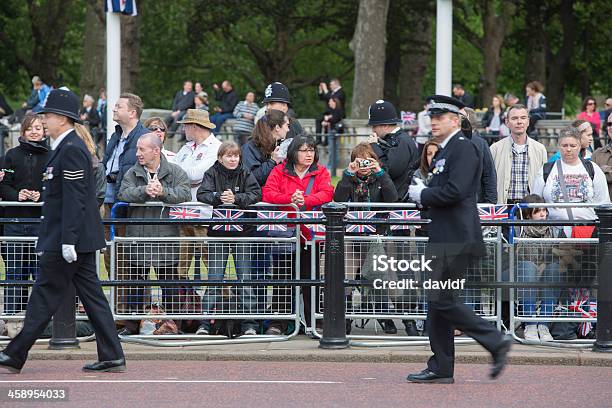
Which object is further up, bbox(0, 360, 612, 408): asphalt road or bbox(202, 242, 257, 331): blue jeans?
bbox(202, 242, 257, 331): blue jeans

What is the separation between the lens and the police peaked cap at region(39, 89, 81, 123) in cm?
1046

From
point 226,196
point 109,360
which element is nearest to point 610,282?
point 226,196

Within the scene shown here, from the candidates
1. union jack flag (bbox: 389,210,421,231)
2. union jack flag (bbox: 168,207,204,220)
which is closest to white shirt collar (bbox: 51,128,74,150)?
union jack flag (bbox: 168,207,204,220)

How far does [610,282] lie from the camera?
445 inches

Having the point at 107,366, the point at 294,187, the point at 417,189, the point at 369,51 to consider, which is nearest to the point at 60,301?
the point at 107,366

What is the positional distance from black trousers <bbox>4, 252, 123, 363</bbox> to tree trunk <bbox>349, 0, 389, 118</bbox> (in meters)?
22.7

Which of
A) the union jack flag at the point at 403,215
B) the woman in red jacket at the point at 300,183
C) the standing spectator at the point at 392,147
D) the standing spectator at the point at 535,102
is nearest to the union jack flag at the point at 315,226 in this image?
the woman in red jacket at the point at 300,183

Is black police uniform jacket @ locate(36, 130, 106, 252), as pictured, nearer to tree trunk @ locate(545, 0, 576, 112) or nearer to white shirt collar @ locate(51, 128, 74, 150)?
white shirt collar @ locate(51, 128, 74, 150)

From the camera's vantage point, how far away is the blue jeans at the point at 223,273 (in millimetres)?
11773

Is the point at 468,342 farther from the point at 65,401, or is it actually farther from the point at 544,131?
the point at 544,131

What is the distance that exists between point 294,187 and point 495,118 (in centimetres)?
1896

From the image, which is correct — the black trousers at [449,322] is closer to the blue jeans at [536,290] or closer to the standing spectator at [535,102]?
the blue jeans at [536,290]

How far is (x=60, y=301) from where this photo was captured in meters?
10.5

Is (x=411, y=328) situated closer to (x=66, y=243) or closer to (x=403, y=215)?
(x=403, y=215)
